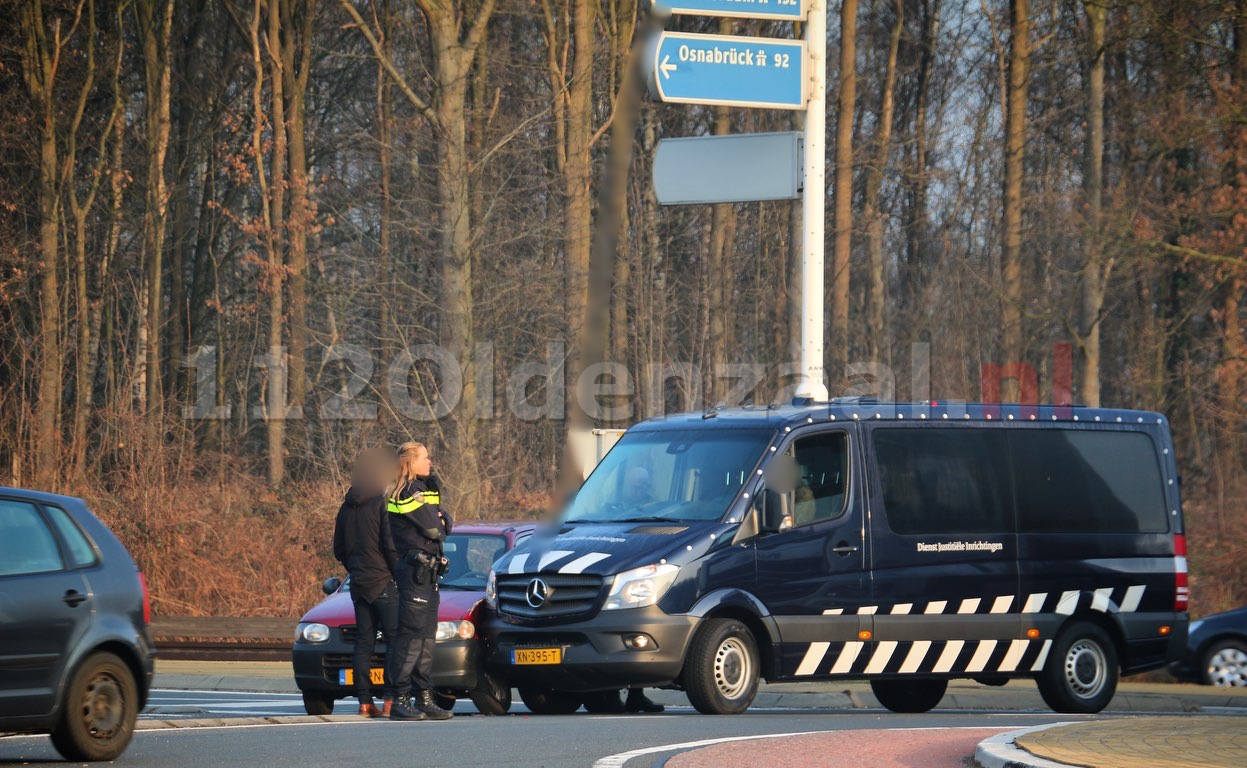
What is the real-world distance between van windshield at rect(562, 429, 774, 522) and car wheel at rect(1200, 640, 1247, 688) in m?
7.81

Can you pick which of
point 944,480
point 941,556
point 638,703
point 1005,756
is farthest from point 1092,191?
point 1005,756

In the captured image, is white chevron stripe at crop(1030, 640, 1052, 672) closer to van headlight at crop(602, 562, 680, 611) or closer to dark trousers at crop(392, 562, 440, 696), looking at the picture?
van headlight at crop(602, 562, 680, 611)

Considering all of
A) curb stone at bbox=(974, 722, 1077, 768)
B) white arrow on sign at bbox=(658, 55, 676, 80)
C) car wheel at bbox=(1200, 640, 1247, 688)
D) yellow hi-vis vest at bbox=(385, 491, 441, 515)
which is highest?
white arrow on sign at bbox=(658, 55, 676, 80)

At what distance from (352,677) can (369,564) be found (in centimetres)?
169

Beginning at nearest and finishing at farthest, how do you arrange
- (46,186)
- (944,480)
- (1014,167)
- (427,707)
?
(427,707) < (944,480) < (46,186) < (1014,167)

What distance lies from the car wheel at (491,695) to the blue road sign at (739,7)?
6.80 meters

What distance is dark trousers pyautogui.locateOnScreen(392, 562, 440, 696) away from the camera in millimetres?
13156

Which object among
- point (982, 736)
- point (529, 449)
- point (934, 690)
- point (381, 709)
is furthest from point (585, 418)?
point (982, 736)

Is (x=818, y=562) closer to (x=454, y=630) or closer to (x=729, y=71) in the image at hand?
(x=454, y=630)

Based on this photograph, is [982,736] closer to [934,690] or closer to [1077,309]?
[934,690]

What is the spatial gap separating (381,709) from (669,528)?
2.57m

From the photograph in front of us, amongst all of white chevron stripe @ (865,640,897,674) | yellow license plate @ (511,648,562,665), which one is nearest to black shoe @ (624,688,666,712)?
white chevron stripe @ (865,640,897,674)

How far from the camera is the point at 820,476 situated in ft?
48.4

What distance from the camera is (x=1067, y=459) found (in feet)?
53.2
